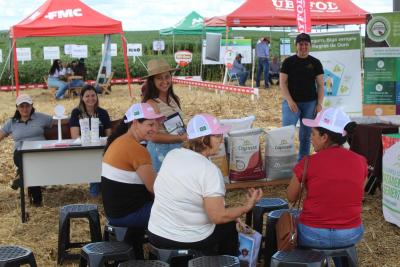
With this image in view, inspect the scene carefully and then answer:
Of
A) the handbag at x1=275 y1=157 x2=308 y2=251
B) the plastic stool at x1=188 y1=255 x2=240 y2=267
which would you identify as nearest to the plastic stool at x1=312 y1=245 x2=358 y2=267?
the handbag at x1=275 y1=157 x2=308 y2=251

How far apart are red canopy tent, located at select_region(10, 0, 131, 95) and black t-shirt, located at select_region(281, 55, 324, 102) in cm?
741

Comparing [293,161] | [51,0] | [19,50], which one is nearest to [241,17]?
[51,0]

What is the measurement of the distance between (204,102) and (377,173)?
26.9ft

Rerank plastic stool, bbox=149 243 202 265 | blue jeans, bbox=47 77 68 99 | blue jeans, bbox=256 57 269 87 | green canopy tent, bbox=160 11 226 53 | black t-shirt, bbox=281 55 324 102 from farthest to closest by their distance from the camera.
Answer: green canopy tent, bbox=160 11 226 53
blue jeans, bbox=256 57 269 87
blue jeans, bbox=47 77 68 99
black t-shirt, bbox=281 55 324 102
plastic stool, bbox=149 243 202 265

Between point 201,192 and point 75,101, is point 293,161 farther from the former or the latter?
point 75,101

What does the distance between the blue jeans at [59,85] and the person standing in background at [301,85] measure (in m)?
10.7

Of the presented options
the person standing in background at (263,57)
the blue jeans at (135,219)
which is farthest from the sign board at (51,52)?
the blue jeans at (135,219)

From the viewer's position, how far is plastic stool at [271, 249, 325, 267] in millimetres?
2785

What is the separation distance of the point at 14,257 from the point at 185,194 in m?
1.00

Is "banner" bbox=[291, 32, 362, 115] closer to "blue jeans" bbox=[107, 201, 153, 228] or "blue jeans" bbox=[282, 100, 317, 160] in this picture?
"blue jeans" bbox=[282, 100, 317, 160]

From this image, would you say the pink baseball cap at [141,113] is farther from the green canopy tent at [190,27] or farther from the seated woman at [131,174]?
the green canopy tent at [190,27]

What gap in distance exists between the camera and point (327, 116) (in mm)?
3135

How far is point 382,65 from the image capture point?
244 inches

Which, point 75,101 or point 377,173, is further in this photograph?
point 75,101
